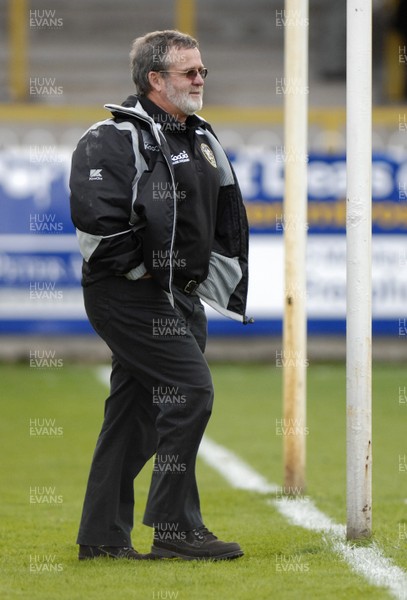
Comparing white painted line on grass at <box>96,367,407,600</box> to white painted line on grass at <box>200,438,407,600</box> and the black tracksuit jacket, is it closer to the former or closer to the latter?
white painted line on grass at <box>200,438,407,600</box>

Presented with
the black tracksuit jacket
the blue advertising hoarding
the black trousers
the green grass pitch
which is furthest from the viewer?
the blue advertising hoarding

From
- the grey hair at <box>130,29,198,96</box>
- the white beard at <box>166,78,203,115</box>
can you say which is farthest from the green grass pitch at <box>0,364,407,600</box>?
the grey hair at <box>130,29,198,96</box>

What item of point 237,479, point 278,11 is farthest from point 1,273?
point 278,11

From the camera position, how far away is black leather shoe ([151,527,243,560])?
5.08 meters

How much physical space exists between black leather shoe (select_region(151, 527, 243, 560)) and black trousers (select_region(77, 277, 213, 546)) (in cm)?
5

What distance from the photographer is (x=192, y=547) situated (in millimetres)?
5094

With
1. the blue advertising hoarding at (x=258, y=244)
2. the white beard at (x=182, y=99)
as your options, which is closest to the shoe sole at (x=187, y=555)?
the white beard at (x=182, y=99)

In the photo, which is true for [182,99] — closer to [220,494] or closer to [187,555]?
[187,555]

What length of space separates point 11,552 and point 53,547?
0.20 m

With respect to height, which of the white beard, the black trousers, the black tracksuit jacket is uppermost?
the white beard

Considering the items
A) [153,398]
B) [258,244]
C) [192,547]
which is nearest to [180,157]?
[153,398]

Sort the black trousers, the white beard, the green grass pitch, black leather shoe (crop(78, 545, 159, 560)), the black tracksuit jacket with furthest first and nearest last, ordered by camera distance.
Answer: black leather shoe (crop(78, 545, 159, 560))
the white beard
the black trousers
the black tracksuit jacket
the green grass pitch

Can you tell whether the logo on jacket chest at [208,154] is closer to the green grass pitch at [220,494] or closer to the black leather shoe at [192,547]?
the black leather shoe at [192,547]

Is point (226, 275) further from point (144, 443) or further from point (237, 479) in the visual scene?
point (237, 479)
